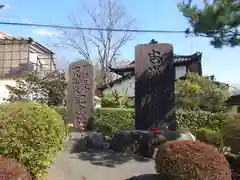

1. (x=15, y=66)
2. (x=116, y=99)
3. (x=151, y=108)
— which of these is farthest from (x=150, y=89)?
(x=15, y=66)

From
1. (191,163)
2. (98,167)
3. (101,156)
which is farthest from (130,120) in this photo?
(191,163)

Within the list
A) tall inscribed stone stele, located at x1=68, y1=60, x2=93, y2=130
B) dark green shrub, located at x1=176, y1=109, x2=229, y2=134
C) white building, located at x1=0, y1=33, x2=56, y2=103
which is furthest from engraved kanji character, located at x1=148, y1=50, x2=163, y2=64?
white building, located at x1=0, y1=33, x2=56, y2=103

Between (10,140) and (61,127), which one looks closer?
(10,140)

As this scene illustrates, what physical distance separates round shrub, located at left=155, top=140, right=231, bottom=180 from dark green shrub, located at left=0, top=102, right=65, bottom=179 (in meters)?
2.10

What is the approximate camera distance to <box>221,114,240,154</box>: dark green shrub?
19.5ft

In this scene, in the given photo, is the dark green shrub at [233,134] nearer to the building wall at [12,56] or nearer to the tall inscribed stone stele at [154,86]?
the tall inscribed stone stele at [154,86]

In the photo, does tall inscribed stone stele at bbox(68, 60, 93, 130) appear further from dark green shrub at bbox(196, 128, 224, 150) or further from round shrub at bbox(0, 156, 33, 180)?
round shrub at bbox(0, 156, 33, 180)

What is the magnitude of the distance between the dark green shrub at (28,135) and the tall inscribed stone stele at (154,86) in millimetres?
5035

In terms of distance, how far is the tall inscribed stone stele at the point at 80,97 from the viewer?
14883mm

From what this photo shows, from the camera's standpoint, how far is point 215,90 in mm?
18984

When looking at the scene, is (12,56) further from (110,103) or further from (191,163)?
(191,163)

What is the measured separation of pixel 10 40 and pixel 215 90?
727 inches

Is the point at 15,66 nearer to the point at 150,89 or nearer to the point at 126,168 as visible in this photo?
the point at 150,89

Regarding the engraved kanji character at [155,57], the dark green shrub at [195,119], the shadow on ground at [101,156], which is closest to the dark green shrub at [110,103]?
the dark green shrub at [195,119]
